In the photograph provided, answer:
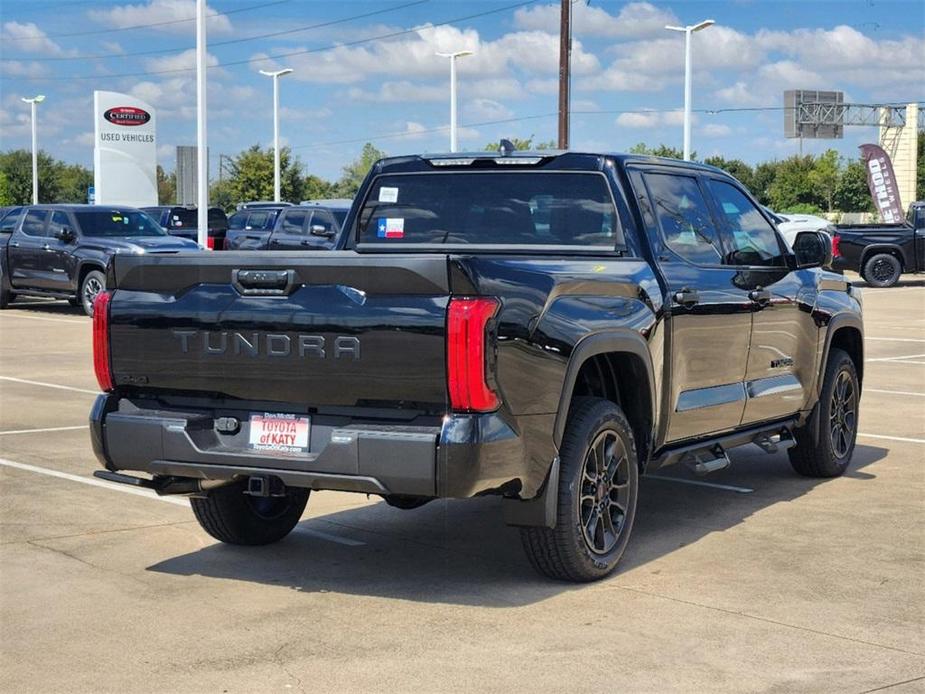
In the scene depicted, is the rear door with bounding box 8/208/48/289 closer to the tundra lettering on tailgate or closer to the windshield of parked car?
the windshield of parked car

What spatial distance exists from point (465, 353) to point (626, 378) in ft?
5.08

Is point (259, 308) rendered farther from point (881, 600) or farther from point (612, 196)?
point (881, 600)

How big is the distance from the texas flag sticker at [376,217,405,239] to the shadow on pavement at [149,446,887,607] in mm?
1555

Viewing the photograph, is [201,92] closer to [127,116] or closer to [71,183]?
[127,116]

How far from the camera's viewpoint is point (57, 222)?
24344 mm

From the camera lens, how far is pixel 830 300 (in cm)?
886

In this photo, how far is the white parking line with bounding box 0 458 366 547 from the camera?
7238mm

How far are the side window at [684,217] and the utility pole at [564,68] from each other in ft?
95.2

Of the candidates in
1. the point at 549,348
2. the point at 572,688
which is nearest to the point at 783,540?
the point at 549,348

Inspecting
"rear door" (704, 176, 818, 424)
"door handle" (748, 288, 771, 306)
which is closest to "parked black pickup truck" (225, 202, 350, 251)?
"rear door" (704, 176, 818, 424)

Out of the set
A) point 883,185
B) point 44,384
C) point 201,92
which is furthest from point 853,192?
point 44,384

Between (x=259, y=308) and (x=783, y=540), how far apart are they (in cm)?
309

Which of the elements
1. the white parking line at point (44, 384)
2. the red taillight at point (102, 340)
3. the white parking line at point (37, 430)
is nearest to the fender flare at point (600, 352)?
the red taillight at point (102, 340)

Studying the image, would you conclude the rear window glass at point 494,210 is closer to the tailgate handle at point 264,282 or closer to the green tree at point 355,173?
the tailgate handle at point 264,282
